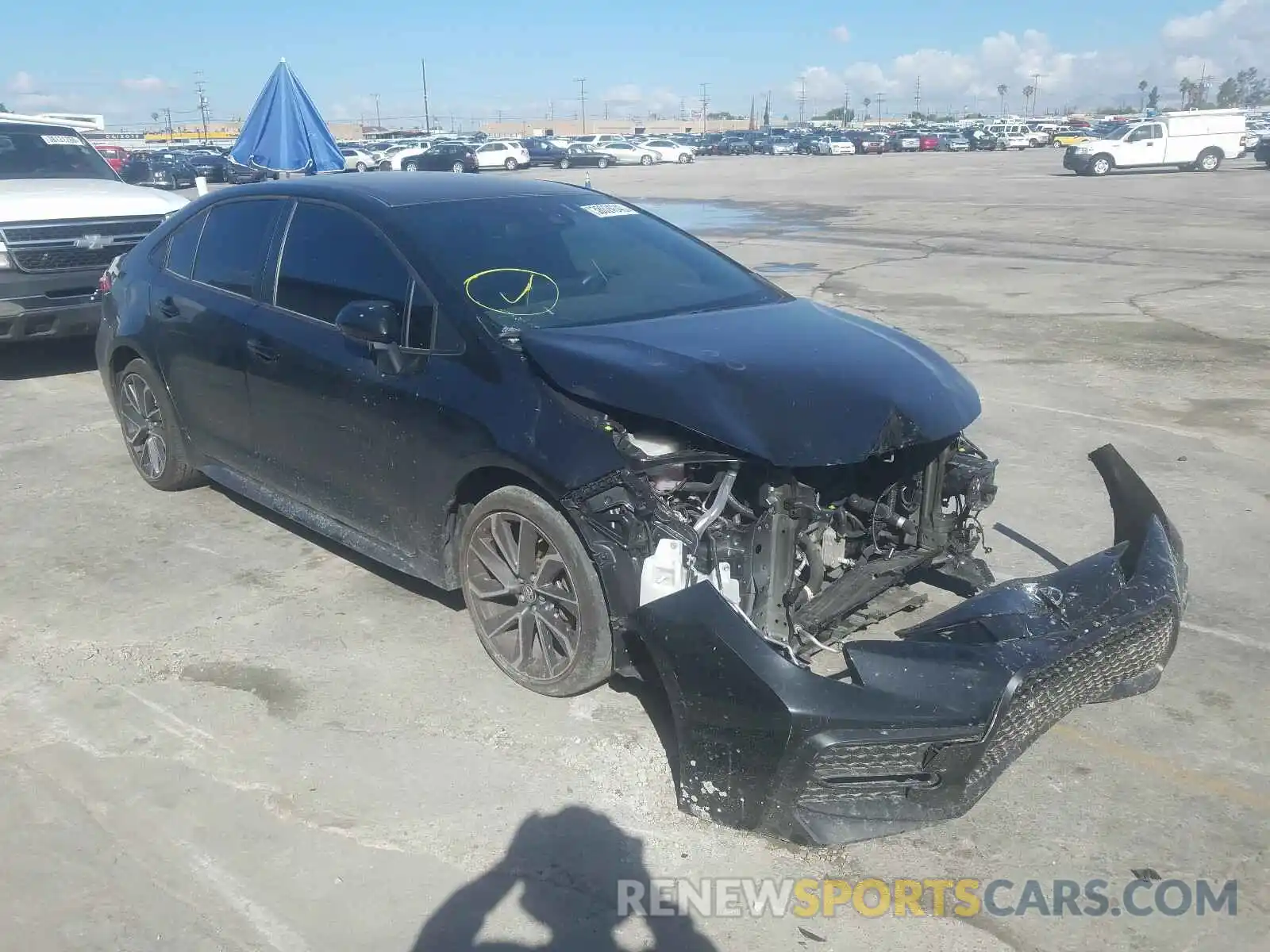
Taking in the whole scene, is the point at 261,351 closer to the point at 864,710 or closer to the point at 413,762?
the point at 413,762

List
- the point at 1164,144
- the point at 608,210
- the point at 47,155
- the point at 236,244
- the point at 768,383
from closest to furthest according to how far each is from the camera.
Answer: the point at 768,383 → the point at 608,210 → the point at 236,244 → the point at 47,155 → the point at 1164,144

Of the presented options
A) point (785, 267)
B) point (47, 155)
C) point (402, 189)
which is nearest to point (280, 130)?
point (47, 155)

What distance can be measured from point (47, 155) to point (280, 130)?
452 cm

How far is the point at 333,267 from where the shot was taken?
447 cm

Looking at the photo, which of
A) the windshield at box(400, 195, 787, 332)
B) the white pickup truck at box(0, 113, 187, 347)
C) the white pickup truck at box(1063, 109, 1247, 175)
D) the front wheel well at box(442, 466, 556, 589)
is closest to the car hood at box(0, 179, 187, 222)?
the white pickup truck at box(0, 113, 187, 347)

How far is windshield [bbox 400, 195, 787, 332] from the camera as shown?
4066mm

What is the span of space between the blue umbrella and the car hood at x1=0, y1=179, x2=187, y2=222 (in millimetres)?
4713

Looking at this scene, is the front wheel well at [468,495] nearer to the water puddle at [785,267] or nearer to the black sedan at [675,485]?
the black sedan at [675,485]

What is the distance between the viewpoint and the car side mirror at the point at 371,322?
156 inches

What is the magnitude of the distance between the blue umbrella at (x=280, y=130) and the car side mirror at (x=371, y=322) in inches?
428

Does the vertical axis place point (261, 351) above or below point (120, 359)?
above

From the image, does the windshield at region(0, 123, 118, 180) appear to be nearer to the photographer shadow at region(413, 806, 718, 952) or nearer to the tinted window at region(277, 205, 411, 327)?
the tinted window at region(277, 205, 411, 327)

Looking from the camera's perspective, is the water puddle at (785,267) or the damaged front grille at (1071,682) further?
the water puddle at (785,267)

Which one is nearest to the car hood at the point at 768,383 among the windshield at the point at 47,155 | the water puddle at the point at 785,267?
the windshield at the point at 47,155
